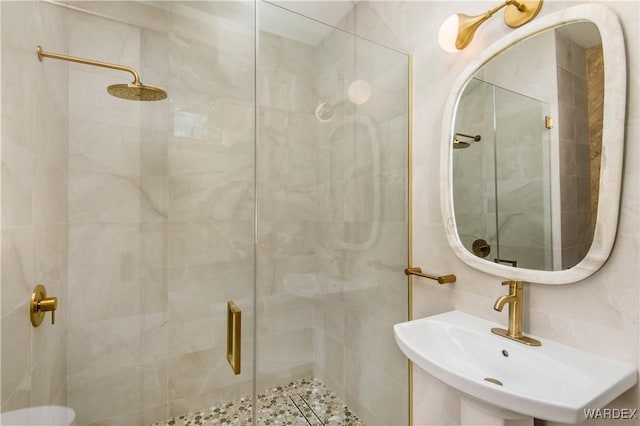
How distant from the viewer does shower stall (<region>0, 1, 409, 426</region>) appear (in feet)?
3.79

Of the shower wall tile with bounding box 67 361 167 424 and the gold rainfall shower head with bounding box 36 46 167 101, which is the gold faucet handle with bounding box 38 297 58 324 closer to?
the shower wall tile with bounding box 67 361 167 424

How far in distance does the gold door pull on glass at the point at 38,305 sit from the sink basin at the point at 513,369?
3.99 ft

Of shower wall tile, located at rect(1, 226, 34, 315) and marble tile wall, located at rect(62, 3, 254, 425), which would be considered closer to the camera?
shower wall tile, located at rect(1, 226, 34, 315)

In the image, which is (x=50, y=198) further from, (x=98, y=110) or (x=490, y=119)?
(x=490, y=119)

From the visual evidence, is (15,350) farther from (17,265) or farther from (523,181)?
(523,181)

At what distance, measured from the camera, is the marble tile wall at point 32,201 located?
34.8 inches

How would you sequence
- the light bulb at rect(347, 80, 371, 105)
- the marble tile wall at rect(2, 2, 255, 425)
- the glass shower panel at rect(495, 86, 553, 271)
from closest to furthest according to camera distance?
the glass shower panel at rect(495, 86, 553, 271)
the marble tile wall at rect(2, 2, 255, 425)
the light bulb at rect(347, 80, 371, 105)

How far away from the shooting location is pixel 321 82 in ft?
4.09

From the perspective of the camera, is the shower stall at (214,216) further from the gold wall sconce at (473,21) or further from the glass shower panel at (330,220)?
the gold wall sconce at (473,21)

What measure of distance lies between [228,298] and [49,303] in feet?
2.00

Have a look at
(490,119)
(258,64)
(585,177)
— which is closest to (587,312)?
(585,177)

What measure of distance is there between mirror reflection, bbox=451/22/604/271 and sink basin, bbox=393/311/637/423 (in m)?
0.26

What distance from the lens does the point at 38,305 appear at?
3.42 feet

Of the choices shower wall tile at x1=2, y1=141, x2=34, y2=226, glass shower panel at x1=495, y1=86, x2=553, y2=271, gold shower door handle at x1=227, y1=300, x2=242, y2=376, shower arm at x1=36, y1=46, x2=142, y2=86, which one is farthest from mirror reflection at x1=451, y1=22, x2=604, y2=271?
shower wall tile at x1=2, y1=141, x2=34, y2=226
